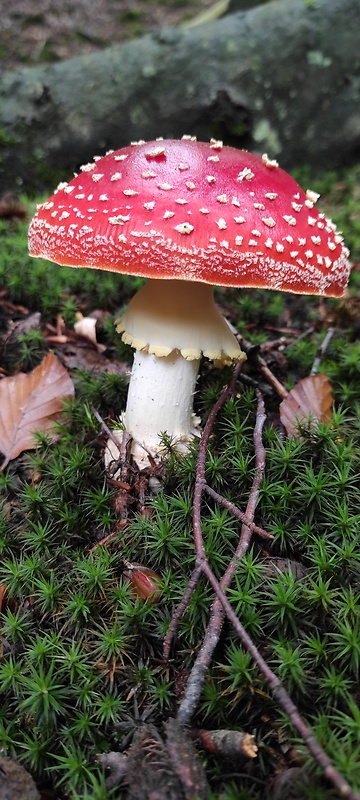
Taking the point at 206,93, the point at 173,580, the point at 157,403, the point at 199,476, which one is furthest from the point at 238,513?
the point at 206,93

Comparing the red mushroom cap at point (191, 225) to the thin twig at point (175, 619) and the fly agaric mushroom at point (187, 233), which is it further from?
the thin twig at point (175, 619)

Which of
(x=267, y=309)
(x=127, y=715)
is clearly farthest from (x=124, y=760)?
(x=267, y=309)

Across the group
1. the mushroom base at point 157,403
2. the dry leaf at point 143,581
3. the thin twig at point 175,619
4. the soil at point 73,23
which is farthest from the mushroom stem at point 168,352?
the soil at point 73,23

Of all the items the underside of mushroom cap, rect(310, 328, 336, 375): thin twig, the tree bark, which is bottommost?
rect(310, 328, 336, 375): thin twig

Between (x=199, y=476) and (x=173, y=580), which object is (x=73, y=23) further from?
(x=173, y=580)

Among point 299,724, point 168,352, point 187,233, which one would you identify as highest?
point 187,233

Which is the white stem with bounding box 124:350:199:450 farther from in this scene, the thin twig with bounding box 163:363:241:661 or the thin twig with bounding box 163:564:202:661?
the thin twig with bounding box 163:564:202:661

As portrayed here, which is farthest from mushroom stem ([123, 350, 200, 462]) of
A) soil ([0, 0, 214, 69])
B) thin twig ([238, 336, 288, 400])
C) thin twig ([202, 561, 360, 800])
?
soil ([0, 0, 214, 69])
